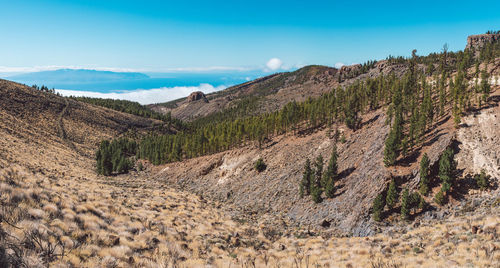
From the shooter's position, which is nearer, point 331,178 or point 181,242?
point 181,242

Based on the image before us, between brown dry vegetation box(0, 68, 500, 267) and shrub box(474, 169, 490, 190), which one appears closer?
brown dry vegetation box(0, 68, 500, 267)

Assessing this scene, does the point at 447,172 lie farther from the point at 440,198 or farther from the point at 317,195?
the point at 317,195

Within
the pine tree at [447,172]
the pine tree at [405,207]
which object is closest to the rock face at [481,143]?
the pine tree at [447,172]

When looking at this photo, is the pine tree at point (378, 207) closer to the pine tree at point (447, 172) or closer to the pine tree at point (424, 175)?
the pine tree at point (424, 175)

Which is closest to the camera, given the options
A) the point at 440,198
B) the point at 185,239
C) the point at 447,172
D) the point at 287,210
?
the point at 185,239

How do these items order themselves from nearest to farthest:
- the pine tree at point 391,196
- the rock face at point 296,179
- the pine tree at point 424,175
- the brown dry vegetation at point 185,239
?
the brown dry vegetation at point 185,239 → the pine tree at point 424,175 → the pine tree at point 391,196 → the rock face at point 296,179

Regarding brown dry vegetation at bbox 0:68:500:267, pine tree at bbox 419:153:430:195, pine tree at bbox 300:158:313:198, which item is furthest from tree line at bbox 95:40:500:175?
brown dry vegetation at bbox 0:68:500:267

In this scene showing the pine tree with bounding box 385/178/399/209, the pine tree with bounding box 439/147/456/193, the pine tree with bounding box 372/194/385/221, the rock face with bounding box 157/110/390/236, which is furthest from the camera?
the rock face with bounding box 157/110/390/236

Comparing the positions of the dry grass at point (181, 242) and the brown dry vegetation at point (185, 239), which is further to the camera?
the dry grass at point (181, 242)

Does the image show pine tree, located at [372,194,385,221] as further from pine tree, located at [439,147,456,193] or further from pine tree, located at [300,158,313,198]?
pine tree, located at [300,158,313,198]

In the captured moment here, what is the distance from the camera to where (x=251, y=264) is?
16.3 metres

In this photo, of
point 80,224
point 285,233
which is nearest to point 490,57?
point 285,233

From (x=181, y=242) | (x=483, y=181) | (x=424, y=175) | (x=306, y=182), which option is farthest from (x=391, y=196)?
(x=181, y=242)

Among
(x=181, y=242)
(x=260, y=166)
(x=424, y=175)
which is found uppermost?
(x=424, y=175)
